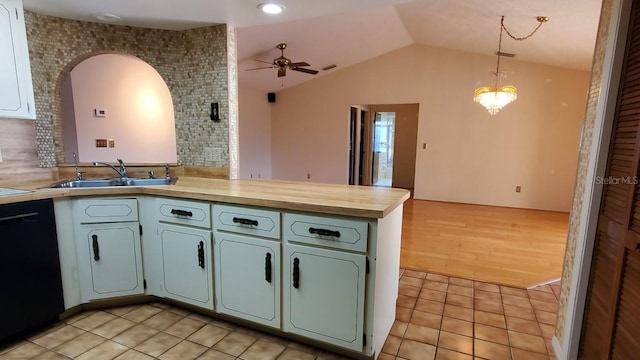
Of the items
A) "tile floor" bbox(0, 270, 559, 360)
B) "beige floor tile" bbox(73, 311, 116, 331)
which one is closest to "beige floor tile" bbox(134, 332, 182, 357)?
"tile floor" bbox(0, 270, 559, 360)

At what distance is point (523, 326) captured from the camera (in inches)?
80.5

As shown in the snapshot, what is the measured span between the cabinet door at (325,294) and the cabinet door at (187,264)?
1.83ft

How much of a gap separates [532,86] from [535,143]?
3.15ft

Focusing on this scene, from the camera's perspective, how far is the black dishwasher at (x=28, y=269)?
5.58 ft

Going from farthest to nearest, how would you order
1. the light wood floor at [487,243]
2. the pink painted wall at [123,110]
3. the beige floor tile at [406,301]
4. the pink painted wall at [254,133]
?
the pink painted wall at [254,133]
the pink painted wall at [123,110]
the light wood floor at [487,243]
the beige floor tile at [406,301]

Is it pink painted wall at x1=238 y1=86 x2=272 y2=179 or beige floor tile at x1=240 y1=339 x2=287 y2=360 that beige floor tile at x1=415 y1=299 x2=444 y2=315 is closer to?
beige floor tile at x1=240 y1=339 x2=287 y2=360

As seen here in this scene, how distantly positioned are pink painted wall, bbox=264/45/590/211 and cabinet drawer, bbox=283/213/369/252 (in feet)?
16.4

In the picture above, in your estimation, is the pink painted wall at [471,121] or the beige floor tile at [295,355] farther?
the pink painted wall at [471,121]

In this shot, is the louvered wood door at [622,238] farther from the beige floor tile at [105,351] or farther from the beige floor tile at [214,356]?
the beige floor tile at [105,351]

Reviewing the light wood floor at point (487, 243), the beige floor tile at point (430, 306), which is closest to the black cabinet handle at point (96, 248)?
the beige floor tile at point (430, 306)

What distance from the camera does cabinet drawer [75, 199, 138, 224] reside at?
1.99 metres

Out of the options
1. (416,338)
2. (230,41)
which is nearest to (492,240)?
(416,338)

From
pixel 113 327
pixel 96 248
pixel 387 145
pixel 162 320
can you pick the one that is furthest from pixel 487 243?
pixel 387 145

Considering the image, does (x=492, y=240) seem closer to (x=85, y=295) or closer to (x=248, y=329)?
(x=248, y=329)
